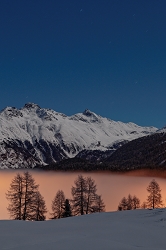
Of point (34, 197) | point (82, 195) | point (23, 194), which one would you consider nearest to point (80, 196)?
point (82, 195)

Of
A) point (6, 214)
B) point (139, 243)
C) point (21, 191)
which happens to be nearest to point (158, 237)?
point (139, 243)

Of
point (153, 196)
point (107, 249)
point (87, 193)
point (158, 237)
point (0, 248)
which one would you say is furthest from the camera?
point (153, 196)

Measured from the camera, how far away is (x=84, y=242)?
13.0 metres

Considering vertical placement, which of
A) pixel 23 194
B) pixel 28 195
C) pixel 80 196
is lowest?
pixel 80 196

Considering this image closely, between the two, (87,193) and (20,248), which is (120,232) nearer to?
(20,248)

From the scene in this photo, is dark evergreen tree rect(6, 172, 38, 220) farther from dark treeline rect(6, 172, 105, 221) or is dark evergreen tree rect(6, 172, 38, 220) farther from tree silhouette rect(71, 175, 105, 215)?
tree silhouette rect(71, 175, 105, 215)

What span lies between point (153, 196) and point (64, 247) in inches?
2175

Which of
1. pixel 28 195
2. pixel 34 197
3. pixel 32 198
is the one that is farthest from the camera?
pixel 34 197

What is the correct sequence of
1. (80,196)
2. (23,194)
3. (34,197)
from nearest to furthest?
(23,194), (80,196), (34,197)

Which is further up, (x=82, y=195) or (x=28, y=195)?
(x=28, y=195)

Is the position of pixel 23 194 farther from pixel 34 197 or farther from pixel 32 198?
pixel 34 197

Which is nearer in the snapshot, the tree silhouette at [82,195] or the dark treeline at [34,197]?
the dark treeline at [34,197]

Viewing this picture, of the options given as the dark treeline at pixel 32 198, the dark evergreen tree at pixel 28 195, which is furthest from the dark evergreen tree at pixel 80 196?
the dark evergreen tree at pixel 28 195

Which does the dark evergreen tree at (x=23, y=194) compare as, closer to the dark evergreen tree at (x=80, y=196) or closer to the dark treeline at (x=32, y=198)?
the dark treeline at (x=32, y=198)
